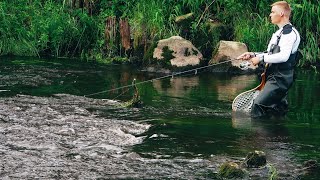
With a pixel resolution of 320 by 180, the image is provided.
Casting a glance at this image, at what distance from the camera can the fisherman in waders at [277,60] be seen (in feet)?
32.9

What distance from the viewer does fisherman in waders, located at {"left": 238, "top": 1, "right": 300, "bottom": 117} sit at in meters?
10.0

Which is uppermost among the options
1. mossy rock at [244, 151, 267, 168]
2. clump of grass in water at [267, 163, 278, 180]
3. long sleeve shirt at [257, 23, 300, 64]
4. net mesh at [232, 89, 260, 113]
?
long sleeve shirt at [257, 23, 300, 64]

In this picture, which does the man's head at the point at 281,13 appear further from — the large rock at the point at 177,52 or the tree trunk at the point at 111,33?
the tree trunk at the point at 111,33

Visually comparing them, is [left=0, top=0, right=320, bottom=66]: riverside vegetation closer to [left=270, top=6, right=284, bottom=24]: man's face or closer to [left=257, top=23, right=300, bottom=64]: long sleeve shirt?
[left=270, top=6, right=284, bottom=24]: man's face

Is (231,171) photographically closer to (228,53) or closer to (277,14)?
(277,14)

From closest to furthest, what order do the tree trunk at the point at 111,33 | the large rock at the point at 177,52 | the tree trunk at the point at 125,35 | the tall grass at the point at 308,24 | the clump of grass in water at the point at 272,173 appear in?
the clump of grass in water at the point at 272,173 → the large rock at the point at 177,52 → the tall grass at the point at 308,24 → the tree trunk at the point at 125,35 → the tree trunk at the point at 111,33

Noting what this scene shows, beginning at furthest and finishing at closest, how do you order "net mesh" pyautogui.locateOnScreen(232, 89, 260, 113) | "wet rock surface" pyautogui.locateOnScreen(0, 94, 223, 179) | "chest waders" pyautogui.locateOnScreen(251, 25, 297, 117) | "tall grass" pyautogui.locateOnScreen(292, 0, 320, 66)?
"tall grass" pyautogui.locateOnScreen(292, 0, 320, 66)
"net mesh" pyautogui.locateOnScreen(232, 89, 260, 113)
"chest waders" pyautogui.locateOnScreen(251, 25, 297, 117)
"wet rock surface" pyautogui.locateOnScreen(0, 94, 223, 179)

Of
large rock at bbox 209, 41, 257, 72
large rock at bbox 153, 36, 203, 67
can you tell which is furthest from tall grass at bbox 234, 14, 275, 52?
large rock at bbox 153, 36, 203, 67

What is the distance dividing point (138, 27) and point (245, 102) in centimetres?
903

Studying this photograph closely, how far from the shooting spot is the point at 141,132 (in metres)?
9.13

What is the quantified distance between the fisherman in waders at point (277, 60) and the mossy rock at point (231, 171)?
11.5 ft

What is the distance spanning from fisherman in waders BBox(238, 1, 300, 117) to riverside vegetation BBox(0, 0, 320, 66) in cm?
822

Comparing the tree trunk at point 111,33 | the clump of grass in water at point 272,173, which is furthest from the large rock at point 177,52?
the clump of grass in water at point 272,173

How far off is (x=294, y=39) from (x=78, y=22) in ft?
38.6
